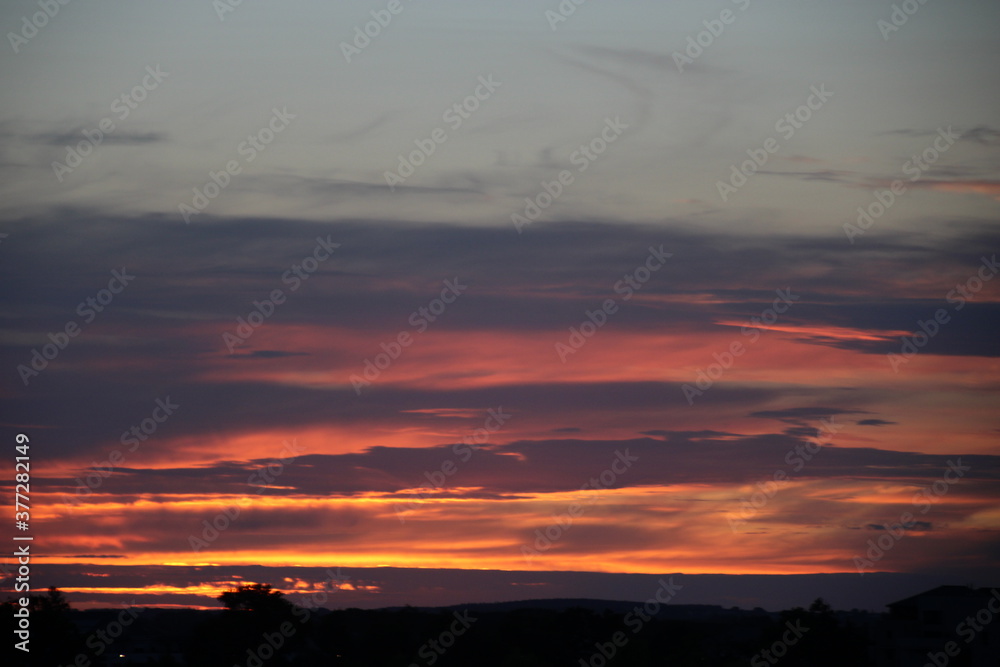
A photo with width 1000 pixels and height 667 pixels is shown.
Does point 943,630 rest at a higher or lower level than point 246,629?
lower

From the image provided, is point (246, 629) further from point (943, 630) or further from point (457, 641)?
point (943, 630)

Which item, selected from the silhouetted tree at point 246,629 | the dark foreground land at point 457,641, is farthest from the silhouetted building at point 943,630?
the silhouetted tree at point 246,629

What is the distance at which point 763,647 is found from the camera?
10144 centimetres

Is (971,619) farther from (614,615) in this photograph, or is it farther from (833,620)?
(614,615)

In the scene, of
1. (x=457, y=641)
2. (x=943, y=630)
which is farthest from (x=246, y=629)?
(x=943, y=630)

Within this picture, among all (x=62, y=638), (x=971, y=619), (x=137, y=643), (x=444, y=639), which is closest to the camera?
(x=62, y=638)

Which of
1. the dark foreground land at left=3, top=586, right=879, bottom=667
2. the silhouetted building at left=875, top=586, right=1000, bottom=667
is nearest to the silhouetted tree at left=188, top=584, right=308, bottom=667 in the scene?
the dark foreground land at left=3, top=586, right=879, bottom=667

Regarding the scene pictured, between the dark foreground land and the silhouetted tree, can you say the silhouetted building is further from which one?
the silhouetted tree

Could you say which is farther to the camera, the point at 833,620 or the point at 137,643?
the point at 137,643

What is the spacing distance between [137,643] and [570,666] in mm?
44703

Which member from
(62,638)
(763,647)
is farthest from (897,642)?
(62,638)

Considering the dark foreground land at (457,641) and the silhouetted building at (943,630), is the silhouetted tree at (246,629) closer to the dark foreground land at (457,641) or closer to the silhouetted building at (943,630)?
the dark foreground land at (457,641)

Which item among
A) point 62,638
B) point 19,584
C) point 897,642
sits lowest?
point 897,642

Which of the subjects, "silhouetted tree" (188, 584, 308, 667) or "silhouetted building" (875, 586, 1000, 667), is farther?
"silhouetted tree" (188, 584, 308, 667)
